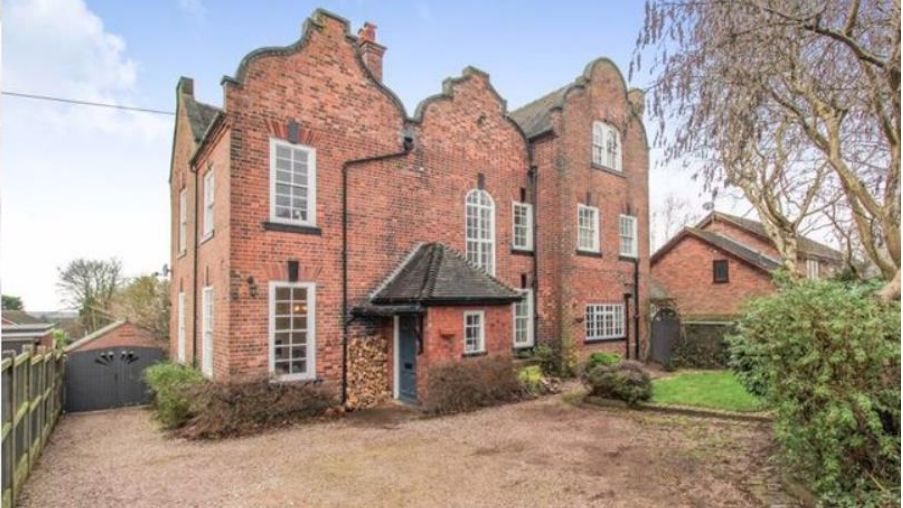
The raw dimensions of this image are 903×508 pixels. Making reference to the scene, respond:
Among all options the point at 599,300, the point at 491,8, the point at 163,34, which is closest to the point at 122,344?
the point at 163,34

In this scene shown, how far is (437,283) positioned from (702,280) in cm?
1580

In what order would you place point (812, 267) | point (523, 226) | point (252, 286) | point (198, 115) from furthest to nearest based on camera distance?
point (812, 267) < point (523, 226) < point (198, 115) < point (252, 286)

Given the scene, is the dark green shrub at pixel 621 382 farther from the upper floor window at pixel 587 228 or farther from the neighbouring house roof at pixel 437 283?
the upper floor window at pixel 587 228

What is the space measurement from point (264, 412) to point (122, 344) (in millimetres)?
7888

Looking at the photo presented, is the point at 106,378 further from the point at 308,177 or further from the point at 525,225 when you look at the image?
the point at 525,225

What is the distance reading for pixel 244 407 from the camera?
9930 mm

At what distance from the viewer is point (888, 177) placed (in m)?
8.30

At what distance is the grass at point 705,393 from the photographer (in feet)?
35.4

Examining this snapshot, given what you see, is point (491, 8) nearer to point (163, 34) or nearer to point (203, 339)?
point (163, 34)

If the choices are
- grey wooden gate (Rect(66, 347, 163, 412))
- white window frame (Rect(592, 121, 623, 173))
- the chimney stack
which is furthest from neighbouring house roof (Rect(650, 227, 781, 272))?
grey wooden gate (Rect(66, 347, 163, 412))

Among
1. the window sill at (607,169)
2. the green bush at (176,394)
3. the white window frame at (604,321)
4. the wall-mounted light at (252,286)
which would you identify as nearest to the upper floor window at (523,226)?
the window sill at (607,169)

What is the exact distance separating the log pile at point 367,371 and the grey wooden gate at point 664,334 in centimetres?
1082

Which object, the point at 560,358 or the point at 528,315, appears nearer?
the point at 560,358

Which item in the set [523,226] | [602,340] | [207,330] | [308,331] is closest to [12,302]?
[207,330]
